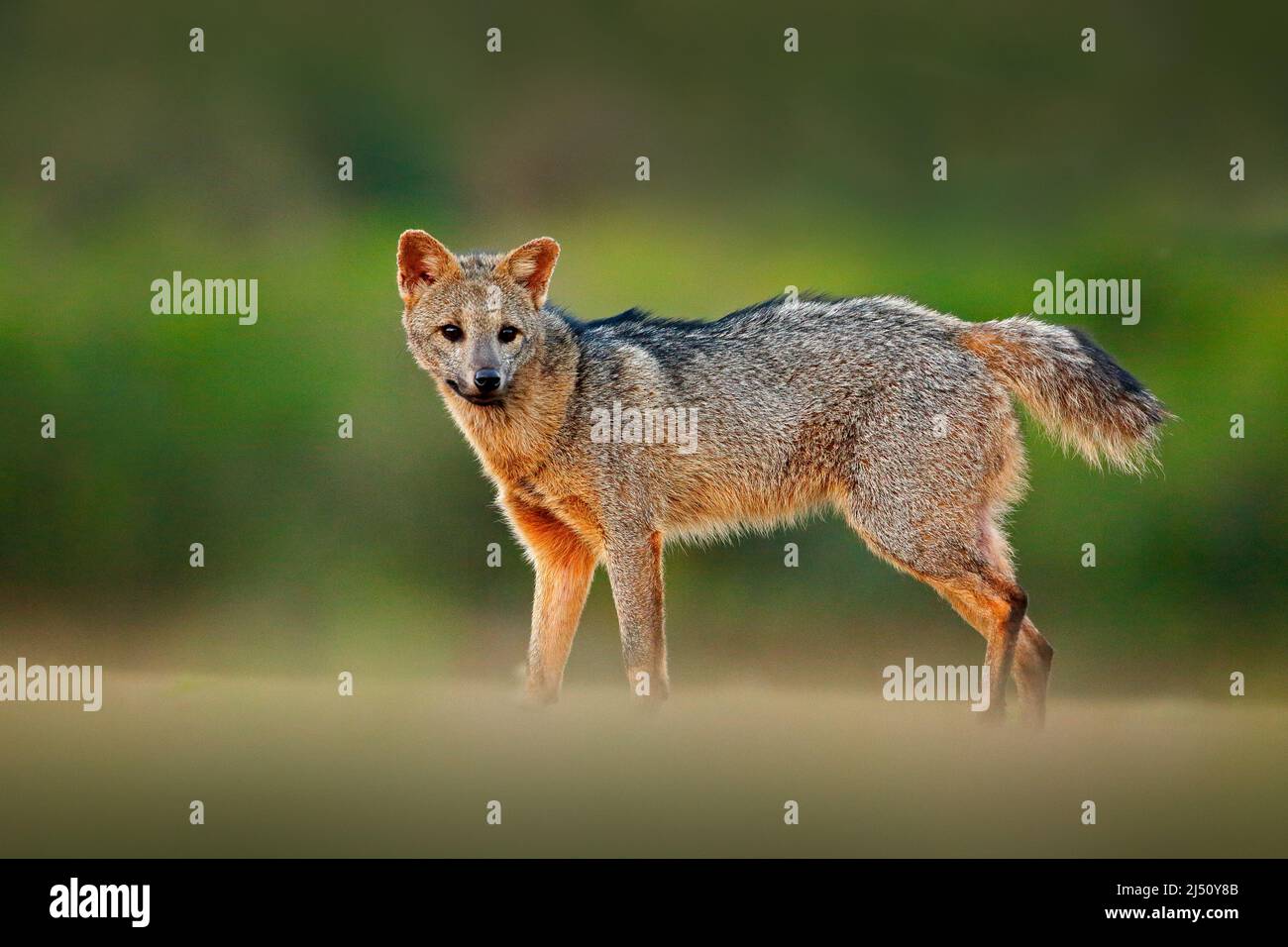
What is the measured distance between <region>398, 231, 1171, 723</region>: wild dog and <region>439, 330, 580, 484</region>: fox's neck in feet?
0.04

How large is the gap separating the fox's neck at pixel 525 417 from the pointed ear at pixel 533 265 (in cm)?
32

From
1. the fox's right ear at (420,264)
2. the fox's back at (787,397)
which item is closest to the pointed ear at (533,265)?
the fox's right ear at (420,264)

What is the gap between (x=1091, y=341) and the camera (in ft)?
31.1

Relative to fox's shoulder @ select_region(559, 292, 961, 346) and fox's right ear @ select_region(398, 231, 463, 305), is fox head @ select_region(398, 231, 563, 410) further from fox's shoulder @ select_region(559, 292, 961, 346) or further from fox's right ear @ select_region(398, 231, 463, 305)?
fox's shoulder @ select_region(559, 292, 961, 346)

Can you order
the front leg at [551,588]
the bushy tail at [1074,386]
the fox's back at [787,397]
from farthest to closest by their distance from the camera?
1. the front leg at [551,588]
2. the bushy tail at [1074,386]
3. the fox's back at [787,397]

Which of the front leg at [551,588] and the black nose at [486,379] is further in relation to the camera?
the front leg at [551,588]

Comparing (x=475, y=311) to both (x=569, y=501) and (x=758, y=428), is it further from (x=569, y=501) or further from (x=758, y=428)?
(x=758, y=428)

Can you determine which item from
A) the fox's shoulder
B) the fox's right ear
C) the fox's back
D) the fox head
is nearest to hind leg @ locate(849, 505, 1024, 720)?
the fox's back

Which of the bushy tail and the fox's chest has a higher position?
the bushy tail

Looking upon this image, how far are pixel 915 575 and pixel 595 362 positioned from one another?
7.19 feet

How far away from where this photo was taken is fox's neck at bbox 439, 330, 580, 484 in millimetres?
9125

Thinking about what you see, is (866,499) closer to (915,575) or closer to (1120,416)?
(915,575)

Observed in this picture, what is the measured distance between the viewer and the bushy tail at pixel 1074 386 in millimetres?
9336

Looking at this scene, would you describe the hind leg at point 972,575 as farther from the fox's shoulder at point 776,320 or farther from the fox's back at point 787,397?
the fox's shoulder at point 776,320
